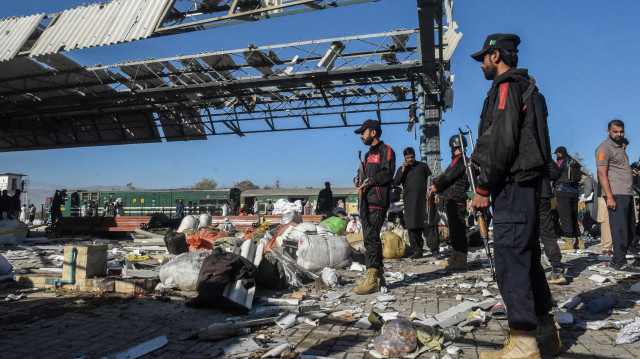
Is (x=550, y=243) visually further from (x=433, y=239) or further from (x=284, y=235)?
(x=284, y=235)

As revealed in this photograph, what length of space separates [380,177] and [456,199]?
190 cm

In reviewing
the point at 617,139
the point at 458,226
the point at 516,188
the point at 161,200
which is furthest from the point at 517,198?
the point at 161,200

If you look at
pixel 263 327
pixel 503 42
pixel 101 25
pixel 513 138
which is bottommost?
pixel 263 327

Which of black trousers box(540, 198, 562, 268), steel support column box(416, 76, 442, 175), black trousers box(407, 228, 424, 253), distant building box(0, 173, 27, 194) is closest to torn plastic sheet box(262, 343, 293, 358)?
black trousers box(540, 198, 562, 268)

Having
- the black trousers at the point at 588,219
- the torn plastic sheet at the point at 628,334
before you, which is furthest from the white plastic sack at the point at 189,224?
the black trousers at the point at 588,219

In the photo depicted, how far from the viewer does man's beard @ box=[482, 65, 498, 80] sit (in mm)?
2525

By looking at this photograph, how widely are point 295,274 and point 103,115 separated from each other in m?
15.1

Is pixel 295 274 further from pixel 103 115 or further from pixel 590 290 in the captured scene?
pixel 103 115

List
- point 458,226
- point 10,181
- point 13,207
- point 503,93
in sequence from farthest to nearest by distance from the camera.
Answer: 1. point 10,181
2. point 13,207
3. point 458,226
4. point 503,93

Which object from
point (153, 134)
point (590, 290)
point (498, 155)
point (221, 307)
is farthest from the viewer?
point (153, 134)

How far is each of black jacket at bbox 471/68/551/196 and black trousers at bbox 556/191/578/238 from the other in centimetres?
583

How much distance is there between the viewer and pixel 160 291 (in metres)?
4.32

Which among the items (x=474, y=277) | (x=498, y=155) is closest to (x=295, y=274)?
(x=474, y=277)

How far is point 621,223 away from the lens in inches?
188
